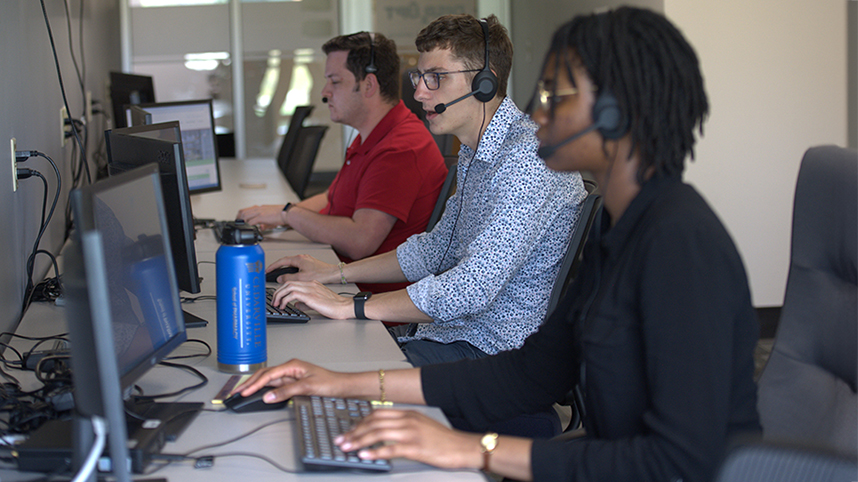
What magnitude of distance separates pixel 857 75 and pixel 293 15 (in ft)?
15.3

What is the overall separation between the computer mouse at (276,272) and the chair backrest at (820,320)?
46.8 inches

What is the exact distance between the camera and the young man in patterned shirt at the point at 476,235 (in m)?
1.48

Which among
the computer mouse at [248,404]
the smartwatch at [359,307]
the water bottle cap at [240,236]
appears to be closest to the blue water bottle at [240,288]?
the water bottle cap at [240,236]

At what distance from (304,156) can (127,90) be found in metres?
0.93

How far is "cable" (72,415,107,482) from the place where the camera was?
0.71 meters

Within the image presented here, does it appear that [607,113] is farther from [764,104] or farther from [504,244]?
[764,104]

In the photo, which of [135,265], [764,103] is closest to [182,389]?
[135,265]

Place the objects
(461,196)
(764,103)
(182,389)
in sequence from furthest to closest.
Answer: (764,103), (461,196), (182,389)

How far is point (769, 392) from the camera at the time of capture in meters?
1.06

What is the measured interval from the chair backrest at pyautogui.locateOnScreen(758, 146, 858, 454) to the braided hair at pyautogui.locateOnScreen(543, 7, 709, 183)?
224 mm

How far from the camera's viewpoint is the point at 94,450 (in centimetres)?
73

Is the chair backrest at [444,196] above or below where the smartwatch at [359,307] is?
above

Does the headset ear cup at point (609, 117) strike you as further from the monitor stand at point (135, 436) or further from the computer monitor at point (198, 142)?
the computer monitor at point (198, 142)

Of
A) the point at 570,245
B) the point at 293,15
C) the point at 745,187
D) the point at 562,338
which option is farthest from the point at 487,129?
the point at 293,15
